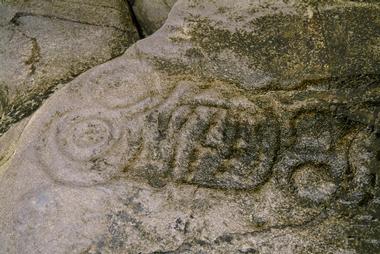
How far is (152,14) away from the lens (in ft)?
6.96

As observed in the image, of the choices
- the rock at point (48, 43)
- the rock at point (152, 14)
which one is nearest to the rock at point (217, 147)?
the rock at point (48, 43)

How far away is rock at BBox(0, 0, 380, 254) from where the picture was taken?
1.20m

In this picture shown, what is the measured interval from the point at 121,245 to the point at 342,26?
858 mm

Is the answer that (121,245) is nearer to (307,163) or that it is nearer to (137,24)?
(307,163)

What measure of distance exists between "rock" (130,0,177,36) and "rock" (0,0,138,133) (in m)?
0.10

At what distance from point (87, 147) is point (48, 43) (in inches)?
27.5

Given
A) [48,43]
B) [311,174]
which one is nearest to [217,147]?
[311,174]

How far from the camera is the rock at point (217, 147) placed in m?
1.20

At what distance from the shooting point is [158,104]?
1.38m

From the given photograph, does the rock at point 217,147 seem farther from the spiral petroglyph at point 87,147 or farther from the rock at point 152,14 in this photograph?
the rock at point 152,14

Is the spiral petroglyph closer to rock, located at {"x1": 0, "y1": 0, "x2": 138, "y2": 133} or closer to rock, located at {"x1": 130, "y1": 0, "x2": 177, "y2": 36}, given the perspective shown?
rock, located at {"x1": 0, "y1": 0, "x2": 138, "y2": 133}

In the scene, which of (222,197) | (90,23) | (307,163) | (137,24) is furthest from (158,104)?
(137,24)

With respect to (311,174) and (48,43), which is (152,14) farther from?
(311,174)

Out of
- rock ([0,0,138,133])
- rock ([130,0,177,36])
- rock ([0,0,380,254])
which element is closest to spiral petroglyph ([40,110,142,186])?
rock ([0,0,380,254])
